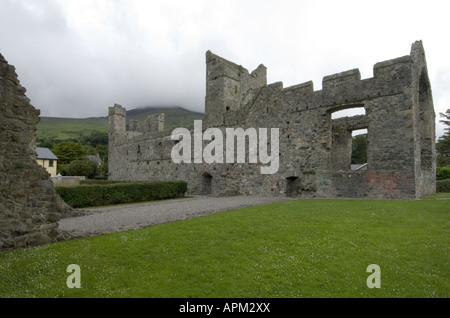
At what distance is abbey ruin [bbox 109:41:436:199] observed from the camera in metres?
13.7

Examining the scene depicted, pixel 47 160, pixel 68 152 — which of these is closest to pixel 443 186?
pixel 47 160

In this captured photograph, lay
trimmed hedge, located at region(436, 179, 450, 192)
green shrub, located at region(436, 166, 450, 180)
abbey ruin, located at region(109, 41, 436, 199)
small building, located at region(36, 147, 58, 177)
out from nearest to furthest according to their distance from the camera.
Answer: abbey ruin, located at region(109, 41, 436, 199), trimmed hedge, located at region(436, 179, 450, 192), green shrub, located at region(436, 166, 450, 180), small building, located at region(36, 147, 58, 177)

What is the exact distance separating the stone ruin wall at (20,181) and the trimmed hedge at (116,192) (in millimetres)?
8424

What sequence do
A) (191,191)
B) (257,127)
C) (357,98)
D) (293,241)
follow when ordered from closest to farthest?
(293,241), (357,98), (257,127), (191,191)

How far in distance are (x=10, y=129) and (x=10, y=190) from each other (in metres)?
1.46

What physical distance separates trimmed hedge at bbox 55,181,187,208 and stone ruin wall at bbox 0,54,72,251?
8424mm

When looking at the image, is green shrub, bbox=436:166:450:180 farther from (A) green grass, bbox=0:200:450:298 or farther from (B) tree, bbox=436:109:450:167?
(A) green grass, bbox=0:200:450:298

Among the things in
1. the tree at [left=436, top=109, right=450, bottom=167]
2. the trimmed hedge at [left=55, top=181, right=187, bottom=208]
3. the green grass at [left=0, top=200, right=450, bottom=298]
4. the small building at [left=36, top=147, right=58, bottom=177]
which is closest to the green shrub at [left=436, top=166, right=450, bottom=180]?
the tree at [left=436, top=109, right=450, bottom=167]

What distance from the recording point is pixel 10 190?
662 cm

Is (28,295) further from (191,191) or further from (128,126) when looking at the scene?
(128,126)

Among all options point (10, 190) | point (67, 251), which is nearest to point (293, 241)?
point (67, 251)

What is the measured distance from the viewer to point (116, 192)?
17.6 meters

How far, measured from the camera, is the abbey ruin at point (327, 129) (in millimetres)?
13695
